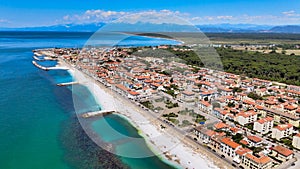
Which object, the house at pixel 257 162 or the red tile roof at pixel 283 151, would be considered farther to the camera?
the red tile roof at pixel 283 151

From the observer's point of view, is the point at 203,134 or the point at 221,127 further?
the point at 221,127

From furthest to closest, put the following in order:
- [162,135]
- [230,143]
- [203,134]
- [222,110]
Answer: [222,110]
[162,135]
[203,134]
[230,143]

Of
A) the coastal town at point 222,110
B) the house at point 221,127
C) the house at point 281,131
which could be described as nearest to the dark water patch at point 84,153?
the coastal town at point 222,110

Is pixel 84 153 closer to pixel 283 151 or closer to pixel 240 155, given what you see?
pixel 240 155

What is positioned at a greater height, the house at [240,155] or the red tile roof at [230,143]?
the red tile roof at [230,143]

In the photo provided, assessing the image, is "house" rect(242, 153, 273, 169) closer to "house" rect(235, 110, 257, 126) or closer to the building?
the building

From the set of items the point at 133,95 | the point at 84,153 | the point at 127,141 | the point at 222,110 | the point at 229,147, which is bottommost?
the point at 84,153

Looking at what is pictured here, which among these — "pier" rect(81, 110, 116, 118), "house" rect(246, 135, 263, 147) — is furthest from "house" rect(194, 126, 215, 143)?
"pier" rect(81, 110, 116, 118)

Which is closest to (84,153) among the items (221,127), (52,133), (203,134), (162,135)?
(52,133)

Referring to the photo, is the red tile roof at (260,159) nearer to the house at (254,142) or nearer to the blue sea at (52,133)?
the house at (254,142)
